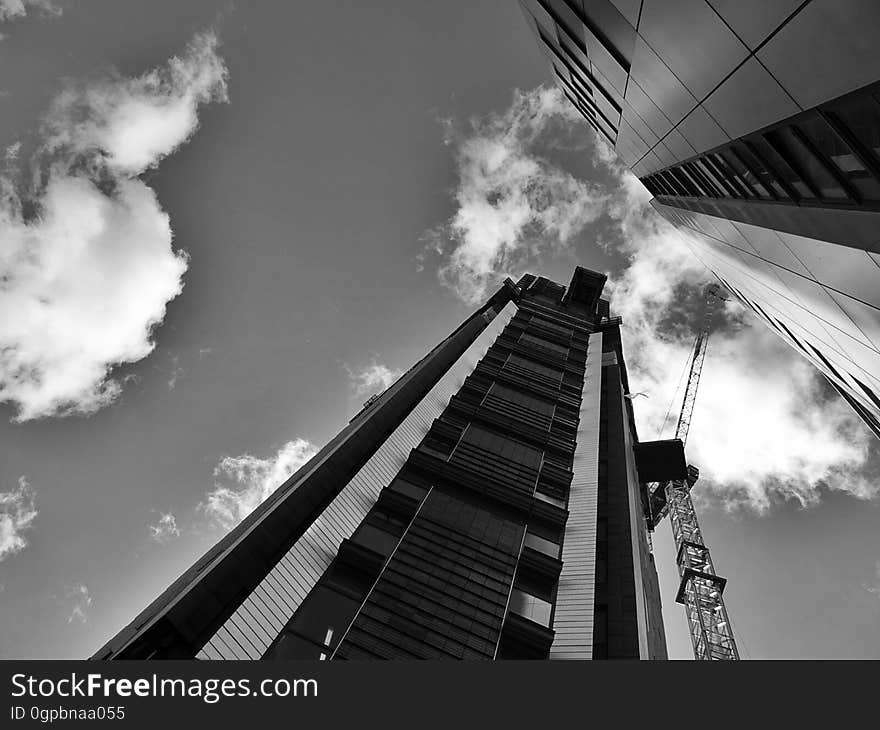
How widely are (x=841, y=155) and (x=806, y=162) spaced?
1.14 meters

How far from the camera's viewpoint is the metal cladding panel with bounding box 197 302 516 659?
37.9ft

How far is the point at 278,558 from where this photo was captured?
47.6ft

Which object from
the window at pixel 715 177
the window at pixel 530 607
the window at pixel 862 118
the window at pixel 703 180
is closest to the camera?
the window at pixel 862 118

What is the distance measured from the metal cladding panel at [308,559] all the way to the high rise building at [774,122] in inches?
571

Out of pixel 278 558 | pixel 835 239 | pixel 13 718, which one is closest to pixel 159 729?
pixel 13 718

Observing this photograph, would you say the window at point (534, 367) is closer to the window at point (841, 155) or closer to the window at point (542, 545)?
the window at point (542, 545)

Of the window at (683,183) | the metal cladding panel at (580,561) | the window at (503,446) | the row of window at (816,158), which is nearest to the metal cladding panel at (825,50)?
the row of window at (816,158)

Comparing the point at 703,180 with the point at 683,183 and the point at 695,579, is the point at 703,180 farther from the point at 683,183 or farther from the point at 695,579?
the point at 695,579

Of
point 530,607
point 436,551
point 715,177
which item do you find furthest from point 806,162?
point 530,607

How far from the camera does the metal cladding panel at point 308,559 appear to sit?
37.9 ft

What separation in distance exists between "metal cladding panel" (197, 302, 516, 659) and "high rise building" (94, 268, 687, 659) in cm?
5

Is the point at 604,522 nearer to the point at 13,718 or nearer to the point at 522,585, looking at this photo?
the point at 522,585

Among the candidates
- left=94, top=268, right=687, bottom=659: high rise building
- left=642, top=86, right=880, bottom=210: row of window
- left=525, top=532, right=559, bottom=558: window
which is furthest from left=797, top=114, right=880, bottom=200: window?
left=525, top=532, right=559, bottom=558: window

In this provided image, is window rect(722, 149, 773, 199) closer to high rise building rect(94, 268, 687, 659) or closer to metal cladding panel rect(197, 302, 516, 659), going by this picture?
high rise building rect(94, 268, 687, 659)
